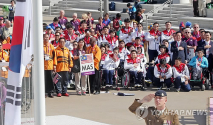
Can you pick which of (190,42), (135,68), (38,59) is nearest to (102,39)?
(135,68)

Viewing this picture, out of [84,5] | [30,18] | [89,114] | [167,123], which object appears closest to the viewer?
[30,18]

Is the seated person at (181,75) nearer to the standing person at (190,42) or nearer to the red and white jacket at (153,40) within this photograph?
the standing person at (190,42)

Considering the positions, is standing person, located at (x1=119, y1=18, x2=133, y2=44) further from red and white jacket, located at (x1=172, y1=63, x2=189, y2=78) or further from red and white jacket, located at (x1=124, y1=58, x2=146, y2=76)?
red and white jacket, located at (x1=172, y1=63, x2=189, y2=78)

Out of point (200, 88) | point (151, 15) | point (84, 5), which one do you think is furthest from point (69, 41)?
point (84, 5)

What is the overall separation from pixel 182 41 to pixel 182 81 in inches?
61.8

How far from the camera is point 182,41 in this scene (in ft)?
55.9

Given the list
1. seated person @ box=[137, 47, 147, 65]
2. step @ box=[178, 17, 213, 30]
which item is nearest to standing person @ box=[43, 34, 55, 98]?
seated person @ box=[137, 47, 147, 65]

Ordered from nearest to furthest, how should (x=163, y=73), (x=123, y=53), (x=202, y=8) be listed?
(x=163, y=73)
(x=123, y=53)
(x=202, y=8)

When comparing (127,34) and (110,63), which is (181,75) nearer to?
(110,63)

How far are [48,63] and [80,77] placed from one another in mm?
1296

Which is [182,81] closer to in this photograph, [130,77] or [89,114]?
[130,77]

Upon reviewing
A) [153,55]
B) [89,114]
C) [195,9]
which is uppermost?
[195,9]

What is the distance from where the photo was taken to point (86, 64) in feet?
51.4

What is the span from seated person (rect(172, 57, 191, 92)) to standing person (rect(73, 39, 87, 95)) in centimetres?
280
